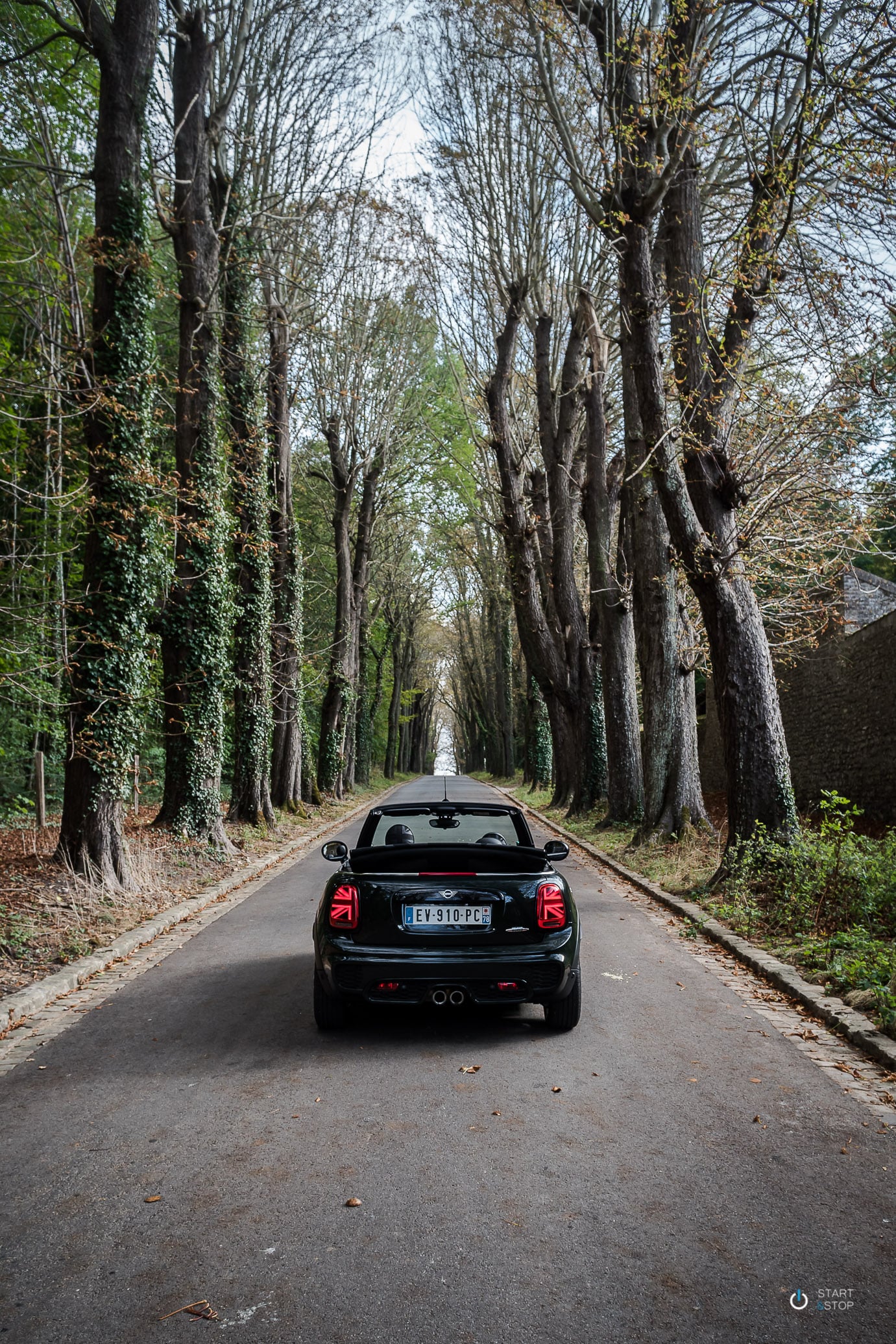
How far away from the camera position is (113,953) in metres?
7.72

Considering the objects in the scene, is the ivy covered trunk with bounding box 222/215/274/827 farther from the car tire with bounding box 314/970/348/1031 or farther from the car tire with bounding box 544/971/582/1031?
the car tire with bounding box 544/971/582/1031

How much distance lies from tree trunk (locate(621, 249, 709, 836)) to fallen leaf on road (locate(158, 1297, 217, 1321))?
40.1 feet

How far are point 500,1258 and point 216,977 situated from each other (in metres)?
4.50

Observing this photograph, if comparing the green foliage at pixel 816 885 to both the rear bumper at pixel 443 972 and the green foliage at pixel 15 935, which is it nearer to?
the rear bumper at pixel 443 972

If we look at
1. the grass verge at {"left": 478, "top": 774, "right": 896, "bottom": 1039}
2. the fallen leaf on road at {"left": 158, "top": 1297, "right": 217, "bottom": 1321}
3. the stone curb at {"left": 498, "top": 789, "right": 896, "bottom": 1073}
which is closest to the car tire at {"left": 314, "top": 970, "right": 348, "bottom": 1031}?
the fallen leaf on road at {"left": 158, "top": 1297, "right": 217, "bottom": 1321}

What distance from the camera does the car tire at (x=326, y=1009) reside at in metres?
5.47

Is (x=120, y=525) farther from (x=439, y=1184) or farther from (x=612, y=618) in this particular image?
(x=612, y=618)

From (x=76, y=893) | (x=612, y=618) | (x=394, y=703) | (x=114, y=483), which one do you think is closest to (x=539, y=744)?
(x=612, y=618)

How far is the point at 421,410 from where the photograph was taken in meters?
27.3

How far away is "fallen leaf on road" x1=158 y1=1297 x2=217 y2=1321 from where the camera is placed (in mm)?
2645

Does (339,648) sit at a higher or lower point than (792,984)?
higher

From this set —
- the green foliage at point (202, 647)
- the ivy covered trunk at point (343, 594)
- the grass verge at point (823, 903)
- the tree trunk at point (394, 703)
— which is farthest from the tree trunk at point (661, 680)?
the tree trunk at point (394, 703)

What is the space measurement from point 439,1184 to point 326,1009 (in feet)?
6.90

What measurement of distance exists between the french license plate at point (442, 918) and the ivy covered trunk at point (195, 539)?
848 centimetres
